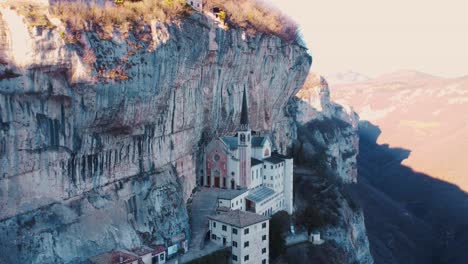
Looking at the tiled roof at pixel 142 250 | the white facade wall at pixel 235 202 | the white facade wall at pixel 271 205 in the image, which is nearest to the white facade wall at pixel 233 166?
the white facade wall at pixel 235 202

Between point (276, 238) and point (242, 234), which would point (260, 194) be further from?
point (242, 234)

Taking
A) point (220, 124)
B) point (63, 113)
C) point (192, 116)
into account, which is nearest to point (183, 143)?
point (192, 116)

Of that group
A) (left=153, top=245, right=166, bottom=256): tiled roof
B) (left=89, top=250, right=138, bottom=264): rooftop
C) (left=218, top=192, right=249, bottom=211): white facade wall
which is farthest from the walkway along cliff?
(left=218, top=192, right=249, bottom=211): white facade wall

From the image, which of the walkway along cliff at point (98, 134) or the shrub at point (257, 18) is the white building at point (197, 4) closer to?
the shrub at point (257, 18)

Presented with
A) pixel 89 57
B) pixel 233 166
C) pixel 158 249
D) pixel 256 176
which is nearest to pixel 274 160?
pixel 256 176

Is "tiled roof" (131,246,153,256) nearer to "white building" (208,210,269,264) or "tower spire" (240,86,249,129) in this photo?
"white building" (208,210,269,264)

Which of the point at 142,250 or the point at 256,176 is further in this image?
the point at 256,176
